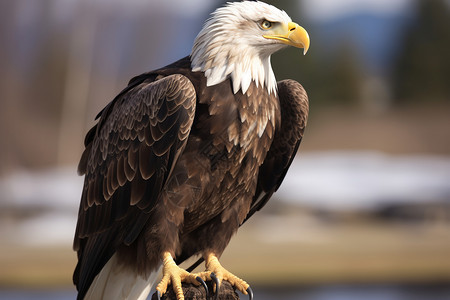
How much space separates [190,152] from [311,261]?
804cm

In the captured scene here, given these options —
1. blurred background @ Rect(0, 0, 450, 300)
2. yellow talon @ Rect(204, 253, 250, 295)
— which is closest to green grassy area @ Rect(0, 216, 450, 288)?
blurred background @ Rect(0, 0, 450, 300)

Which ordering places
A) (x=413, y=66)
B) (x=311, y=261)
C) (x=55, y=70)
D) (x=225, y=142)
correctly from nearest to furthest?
1. (x=225, y=142)
2. (x=311, y=261)
3. (x=55, y=70)
4. (x=413, y=66)

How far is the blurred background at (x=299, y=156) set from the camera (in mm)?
10727

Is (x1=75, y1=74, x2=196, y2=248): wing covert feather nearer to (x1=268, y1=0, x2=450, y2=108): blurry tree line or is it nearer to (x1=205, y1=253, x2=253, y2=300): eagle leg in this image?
(x1=205, y1=253, x2=253, y2=300): eagle leg

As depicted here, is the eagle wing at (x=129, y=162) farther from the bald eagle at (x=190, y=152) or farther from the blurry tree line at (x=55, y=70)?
the blurry tree line at (x=55, y=70)

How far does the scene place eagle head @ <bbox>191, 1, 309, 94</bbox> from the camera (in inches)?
132

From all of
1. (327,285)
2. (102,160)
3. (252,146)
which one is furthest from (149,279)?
(327,285)

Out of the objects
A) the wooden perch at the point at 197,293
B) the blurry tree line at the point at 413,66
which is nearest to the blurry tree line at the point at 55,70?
the blurry tree line at the point at 413,66

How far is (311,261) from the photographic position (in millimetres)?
10992

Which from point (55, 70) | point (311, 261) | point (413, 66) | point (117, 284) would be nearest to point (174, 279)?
point (117, 284)

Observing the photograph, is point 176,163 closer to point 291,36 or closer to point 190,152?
point 190,152

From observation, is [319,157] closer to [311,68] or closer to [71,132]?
[311,68]

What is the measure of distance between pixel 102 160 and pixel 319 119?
2141 centimetres

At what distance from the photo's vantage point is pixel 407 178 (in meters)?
18.6
